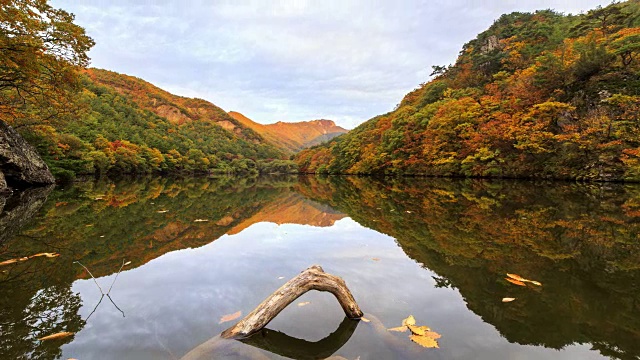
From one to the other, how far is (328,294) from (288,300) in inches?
45.5

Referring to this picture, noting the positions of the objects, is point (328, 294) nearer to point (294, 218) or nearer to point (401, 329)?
point (401, 329)

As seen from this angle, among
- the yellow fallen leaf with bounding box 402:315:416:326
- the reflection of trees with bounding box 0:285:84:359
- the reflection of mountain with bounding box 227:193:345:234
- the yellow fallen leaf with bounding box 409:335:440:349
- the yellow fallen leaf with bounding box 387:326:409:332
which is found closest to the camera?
the reflection of trees with bounding box 0:285:84:359

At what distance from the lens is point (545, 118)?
27.9m

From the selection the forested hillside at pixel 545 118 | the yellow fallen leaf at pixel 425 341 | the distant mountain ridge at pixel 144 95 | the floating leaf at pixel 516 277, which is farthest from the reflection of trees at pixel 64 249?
the distant mountain ridge at pixel 144 95

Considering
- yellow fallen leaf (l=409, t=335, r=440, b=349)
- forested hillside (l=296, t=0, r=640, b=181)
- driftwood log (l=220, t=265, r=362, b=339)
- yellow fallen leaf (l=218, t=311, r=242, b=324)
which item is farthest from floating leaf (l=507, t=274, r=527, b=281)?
forested hillside (l=296, t=0, r=640, b=181)

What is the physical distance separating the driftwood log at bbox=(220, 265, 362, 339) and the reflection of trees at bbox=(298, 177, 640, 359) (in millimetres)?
1551

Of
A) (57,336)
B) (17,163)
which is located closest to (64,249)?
(57,336)

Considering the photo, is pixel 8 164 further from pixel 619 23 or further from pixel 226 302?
pixel 619 23

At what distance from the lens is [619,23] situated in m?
38.1

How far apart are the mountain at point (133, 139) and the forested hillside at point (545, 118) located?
33805 mm

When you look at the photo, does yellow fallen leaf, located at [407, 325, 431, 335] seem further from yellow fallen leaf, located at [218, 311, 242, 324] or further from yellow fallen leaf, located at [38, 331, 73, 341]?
yellow fallen leaf, located at [38, 331, 73, 341]

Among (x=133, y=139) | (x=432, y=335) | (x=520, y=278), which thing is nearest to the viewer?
(x=432, y=335)

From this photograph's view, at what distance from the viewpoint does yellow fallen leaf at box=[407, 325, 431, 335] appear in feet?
9.74

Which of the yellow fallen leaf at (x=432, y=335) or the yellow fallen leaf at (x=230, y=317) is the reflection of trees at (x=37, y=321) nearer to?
the yellow fallen leaf at (x=230, y=317)
